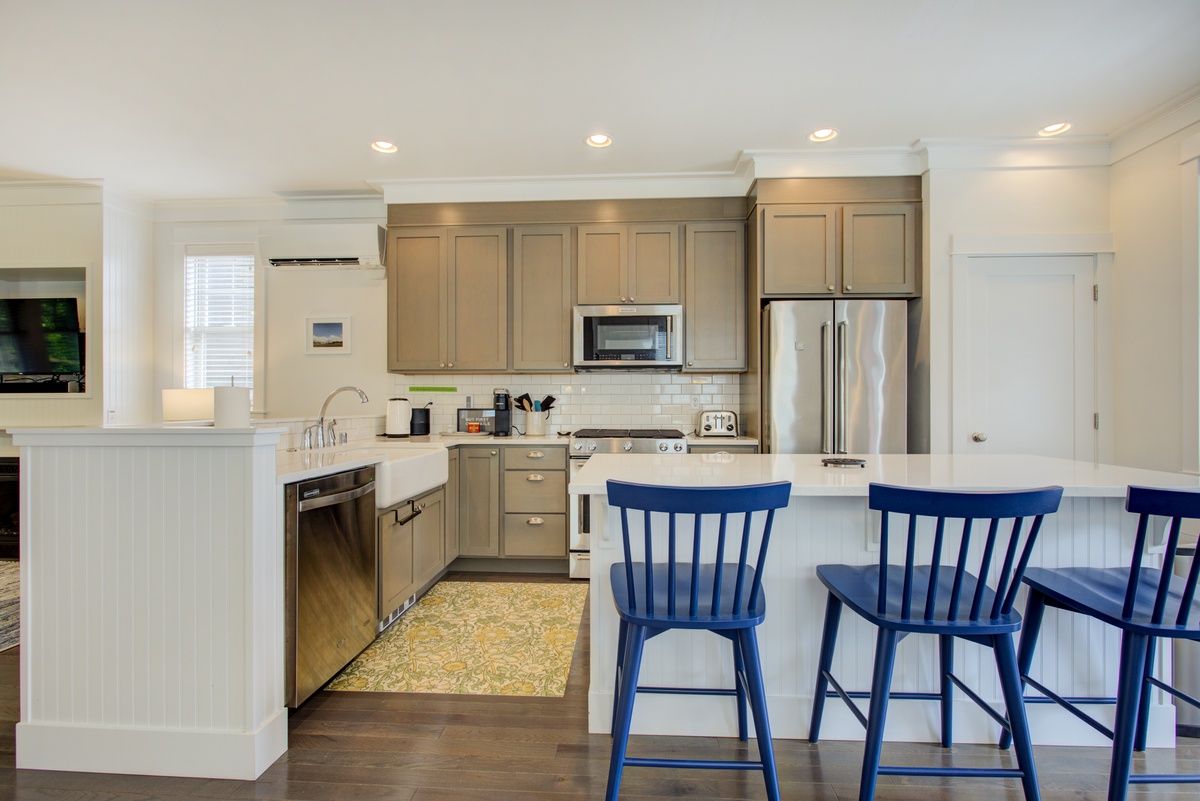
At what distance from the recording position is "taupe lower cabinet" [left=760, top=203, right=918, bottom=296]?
137 inches

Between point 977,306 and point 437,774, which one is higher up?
point 977,306

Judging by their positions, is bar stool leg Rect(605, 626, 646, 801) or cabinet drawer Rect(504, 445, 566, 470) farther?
cabinet drawer Rect(504, 445, 566, 470)

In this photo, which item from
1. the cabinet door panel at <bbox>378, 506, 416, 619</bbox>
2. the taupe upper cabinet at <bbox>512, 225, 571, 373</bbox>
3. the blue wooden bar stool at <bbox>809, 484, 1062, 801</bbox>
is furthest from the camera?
the taupe upper cabinet at <bbox>512, 225, 571, 373</bbox>

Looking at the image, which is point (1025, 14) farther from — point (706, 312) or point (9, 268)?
point (9, 268)

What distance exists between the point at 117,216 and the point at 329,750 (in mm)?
4158

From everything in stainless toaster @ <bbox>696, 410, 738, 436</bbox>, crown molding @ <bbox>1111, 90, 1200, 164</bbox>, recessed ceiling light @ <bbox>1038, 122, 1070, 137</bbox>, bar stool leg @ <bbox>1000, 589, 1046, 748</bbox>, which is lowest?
bar stool leg @ <bbox>1000, 589, 1046, 748</bbox>

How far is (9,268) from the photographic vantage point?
388 centimetres

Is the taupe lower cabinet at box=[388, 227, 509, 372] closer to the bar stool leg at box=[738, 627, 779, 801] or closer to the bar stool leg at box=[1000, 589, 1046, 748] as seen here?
the bar stool leg at box=[738, 627, 779, 801]

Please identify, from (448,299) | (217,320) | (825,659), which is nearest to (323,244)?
(448,299)

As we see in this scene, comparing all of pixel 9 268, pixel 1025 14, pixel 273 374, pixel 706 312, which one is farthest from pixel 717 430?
pixel 9 268

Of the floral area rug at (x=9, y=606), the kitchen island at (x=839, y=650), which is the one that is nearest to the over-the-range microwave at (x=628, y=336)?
the kitchen island at (x=839, y=650)

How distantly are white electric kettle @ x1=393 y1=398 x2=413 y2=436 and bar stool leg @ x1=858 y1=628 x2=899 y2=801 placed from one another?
326 centimetres

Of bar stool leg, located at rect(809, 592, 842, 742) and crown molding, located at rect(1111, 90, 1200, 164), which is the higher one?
crown molding, located at rect(1111, 90, 1200, 164)

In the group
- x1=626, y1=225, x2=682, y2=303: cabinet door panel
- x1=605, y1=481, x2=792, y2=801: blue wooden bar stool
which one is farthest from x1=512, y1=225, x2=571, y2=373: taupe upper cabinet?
x1=605, y1=481, x2=792, y2=801: blue wooden bar stool
